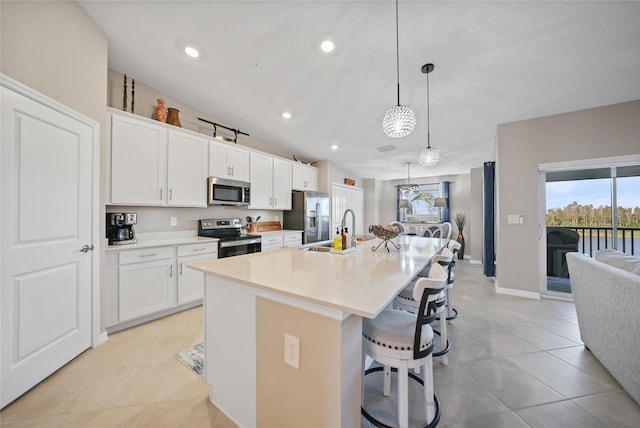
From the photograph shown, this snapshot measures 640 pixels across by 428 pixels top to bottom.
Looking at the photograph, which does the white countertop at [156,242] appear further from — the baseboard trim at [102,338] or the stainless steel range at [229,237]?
the baseboard trim at [102,338]

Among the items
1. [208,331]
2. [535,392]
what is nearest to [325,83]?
[208,331]

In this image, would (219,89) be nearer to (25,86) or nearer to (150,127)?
(150,127)

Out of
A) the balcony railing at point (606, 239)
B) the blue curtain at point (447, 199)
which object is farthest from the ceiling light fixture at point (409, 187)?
the balcony railing at point (606, 239)

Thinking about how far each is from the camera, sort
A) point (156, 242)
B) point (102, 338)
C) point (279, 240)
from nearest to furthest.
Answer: point (102, 338) → point (156, 242) → point (279, 240)

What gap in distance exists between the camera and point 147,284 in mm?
2572

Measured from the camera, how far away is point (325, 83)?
2.81 m

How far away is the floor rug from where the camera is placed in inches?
72.8

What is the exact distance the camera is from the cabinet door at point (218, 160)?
3.42m

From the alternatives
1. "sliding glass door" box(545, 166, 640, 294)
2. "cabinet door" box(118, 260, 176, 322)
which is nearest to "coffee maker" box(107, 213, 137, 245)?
"cabinet door" box(118, 260, 176, 322)

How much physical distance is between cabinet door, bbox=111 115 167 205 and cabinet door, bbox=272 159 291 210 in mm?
1934

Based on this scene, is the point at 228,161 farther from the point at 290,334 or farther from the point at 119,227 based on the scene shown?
the point at 290,334

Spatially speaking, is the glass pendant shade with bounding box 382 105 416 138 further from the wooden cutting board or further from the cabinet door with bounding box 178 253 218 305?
the wooden cutting board

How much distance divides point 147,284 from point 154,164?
4.53 ft

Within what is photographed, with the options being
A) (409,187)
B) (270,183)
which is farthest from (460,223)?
(270,183)
